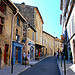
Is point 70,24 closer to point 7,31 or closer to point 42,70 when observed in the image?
point 7,31

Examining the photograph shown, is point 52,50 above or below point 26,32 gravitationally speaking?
below

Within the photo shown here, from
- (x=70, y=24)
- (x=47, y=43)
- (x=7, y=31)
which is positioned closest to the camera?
(x=7, y=31)

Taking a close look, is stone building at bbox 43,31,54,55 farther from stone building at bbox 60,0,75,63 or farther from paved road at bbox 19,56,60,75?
paved road at bbox 19,56,60,75

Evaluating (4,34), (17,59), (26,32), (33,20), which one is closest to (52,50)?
(33,20)

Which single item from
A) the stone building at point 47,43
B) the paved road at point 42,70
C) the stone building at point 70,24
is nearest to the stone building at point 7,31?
the paved road at point 42,70

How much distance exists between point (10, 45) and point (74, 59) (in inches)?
285

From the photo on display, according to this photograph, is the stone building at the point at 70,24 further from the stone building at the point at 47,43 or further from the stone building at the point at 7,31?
the stone building at the point at 47,43

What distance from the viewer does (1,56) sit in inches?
422

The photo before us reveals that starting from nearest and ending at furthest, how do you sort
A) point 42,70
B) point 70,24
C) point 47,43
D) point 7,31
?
point 42,70 → point 7,31 → point 70,24 → point 47,43

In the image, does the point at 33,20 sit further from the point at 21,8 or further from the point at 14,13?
the point at 14,13

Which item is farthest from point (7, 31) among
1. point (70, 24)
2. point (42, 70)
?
point (70, 24)

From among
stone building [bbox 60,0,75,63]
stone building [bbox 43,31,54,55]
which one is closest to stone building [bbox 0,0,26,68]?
stone building [bbox 60,0,75,63]

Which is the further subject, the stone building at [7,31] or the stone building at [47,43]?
the stone building at [47,43]

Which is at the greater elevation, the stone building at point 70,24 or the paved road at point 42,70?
the stone building at point 70,24
